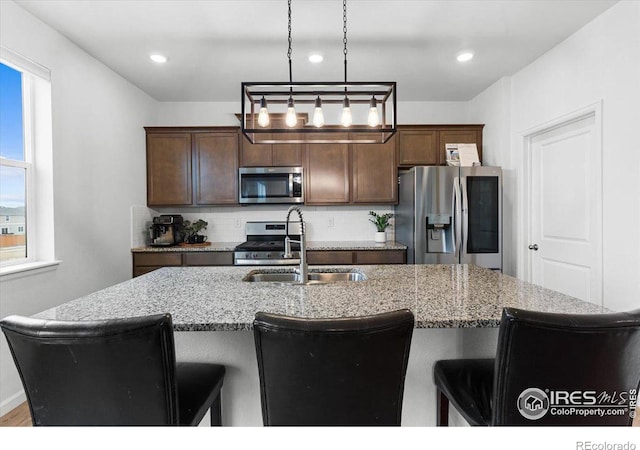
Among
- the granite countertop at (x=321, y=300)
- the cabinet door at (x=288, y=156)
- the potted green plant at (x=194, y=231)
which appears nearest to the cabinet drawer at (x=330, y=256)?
the cabinet door at (x=288, y=156)

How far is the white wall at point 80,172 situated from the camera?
2.22 m

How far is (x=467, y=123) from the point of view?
4.18 metres

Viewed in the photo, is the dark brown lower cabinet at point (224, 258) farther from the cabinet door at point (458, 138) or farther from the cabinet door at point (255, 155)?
the cabinet door at point (458, 138)

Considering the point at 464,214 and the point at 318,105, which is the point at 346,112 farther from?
the point at 464,214

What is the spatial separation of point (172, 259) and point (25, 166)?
151cm

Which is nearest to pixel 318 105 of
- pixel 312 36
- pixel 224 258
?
pixel 312 36

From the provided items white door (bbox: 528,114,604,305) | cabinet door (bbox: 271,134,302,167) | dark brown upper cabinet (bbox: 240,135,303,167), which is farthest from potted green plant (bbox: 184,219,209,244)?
white door (bbox: 528,114,604,305)

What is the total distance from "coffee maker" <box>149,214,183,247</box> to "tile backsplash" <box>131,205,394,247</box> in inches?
12.0

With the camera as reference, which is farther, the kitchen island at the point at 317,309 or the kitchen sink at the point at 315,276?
the kitchen sink at the point at 315,276

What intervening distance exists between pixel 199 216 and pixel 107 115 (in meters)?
1.44

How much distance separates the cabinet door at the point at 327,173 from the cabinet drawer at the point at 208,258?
107cm

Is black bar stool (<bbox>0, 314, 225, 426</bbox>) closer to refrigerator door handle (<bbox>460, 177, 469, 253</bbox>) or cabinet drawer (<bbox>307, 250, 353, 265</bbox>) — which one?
cabinet drawer (<bbox>307, 250, 353, 265</bbox>)

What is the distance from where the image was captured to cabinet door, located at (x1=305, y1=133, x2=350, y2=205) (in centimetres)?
384
